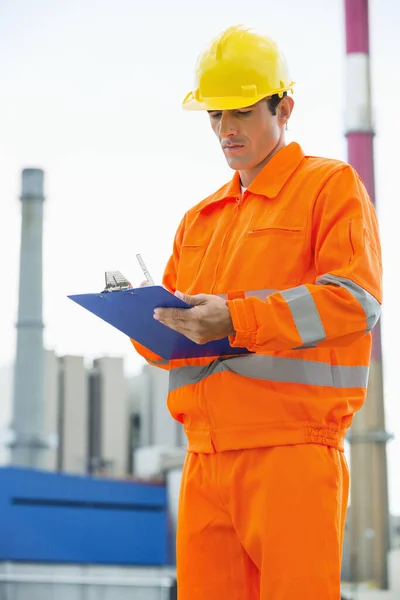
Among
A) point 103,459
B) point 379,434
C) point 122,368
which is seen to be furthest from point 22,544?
point 379,434

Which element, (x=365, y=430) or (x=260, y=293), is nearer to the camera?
(x=260, y=293)

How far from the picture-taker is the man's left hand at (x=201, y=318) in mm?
1718

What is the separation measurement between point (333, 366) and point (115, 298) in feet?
1.45

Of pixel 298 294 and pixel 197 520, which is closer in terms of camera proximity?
pixel 298 294

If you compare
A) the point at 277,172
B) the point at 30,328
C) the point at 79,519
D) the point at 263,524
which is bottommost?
the point at 79,519

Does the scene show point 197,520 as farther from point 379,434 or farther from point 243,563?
point 379,434

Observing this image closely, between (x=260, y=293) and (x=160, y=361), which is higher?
(x=260, y=293)

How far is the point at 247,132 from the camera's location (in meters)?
1.98

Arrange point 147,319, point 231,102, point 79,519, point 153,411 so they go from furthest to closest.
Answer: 1. point 153,411
2. point 79,519
3. point 231,102
4. point 147,319

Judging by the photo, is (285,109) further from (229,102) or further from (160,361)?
(160,361)

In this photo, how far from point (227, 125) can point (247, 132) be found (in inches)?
1.8

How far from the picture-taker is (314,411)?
5.87 ft

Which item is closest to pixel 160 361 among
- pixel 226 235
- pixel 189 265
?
pixel 189 265

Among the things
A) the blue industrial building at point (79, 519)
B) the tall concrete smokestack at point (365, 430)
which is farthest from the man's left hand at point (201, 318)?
the blue industrial building at point (79, 519)
